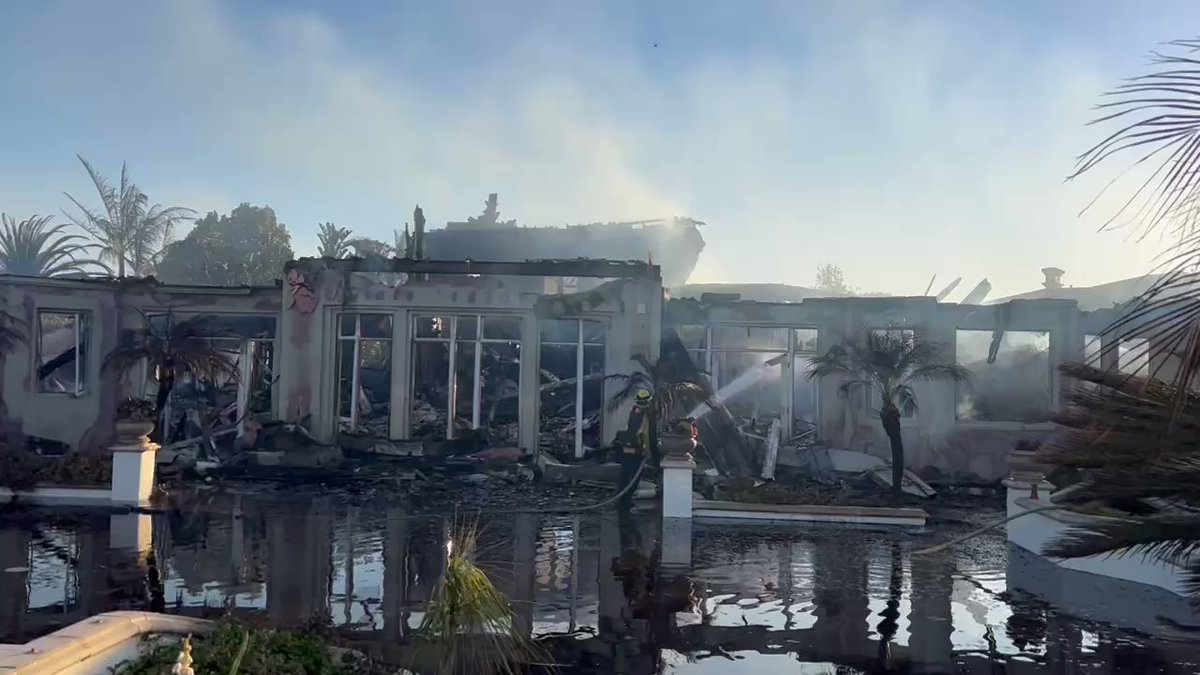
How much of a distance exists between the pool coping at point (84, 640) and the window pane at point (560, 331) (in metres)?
14.4

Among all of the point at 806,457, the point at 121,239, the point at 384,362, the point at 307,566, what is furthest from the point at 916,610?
the point at 121,239

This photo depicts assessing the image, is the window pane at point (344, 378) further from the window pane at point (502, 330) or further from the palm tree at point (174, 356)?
the window pane at point (502, 330)

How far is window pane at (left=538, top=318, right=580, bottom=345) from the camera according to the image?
2033cm

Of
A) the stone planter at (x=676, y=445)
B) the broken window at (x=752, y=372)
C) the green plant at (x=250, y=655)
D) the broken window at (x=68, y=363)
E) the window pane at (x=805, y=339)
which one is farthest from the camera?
the broken window at (x=752, y=372)

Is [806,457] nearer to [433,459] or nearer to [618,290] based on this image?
[618,290]

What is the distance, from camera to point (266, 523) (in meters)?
12.7

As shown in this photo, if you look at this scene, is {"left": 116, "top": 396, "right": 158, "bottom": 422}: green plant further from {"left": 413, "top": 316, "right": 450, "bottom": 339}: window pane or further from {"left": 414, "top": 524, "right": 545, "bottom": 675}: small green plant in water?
{"left": 414, "top": 524, "right": 545, "bottom": 675}: small green plant in water

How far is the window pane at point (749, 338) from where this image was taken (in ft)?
69.4

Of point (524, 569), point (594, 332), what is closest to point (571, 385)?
point (594, 332)

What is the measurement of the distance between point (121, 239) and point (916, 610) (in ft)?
111

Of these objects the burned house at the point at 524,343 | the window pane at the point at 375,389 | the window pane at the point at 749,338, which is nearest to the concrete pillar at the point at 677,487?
the burned house at the point at 524,343

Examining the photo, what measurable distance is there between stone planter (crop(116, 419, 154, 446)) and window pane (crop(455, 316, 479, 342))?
7.91 metres

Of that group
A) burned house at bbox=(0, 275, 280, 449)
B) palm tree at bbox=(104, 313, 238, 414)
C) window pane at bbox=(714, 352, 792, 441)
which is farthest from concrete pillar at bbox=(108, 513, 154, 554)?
window pane at bbox=(714, 352, 792, 441)

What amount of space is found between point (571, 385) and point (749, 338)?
4.62 meters
